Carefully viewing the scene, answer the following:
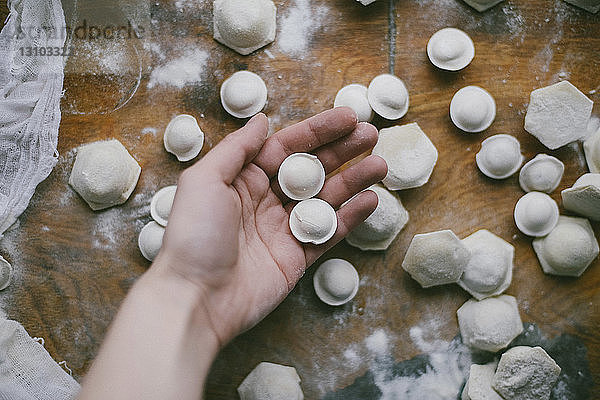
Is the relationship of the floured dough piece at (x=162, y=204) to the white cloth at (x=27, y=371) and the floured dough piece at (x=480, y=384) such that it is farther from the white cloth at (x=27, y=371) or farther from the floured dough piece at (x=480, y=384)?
the floured dough piece at (x=480, y=384)

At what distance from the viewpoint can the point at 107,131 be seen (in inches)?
53.3

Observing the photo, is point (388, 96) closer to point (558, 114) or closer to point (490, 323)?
point (558, 114)

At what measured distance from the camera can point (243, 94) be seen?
1.30 m

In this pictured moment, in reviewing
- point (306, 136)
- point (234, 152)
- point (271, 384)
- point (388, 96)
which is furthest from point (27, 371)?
point (388, 96)

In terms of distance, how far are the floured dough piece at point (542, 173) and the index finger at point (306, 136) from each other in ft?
1.49

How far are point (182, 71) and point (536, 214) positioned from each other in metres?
0.92

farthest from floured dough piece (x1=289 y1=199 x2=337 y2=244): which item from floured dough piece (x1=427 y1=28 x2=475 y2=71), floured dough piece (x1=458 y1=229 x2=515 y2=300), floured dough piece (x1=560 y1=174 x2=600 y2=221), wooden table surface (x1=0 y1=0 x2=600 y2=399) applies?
floured dough piece (x1=560 y1=174 x2=600 y2=221)

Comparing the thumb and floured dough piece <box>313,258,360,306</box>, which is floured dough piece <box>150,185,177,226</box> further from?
floured dough piece <box>313,258,360,306</box>

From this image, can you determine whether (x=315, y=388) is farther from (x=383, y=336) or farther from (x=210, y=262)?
(x=210, y=262)


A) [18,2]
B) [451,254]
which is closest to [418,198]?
[451,254]

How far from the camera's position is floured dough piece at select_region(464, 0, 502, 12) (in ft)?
4.46

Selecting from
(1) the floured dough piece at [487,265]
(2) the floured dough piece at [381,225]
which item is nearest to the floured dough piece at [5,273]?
(2) the floured dough piece at [381,225]

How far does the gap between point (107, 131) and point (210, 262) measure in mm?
502

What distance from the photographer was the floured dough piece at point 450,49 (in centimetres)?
132
